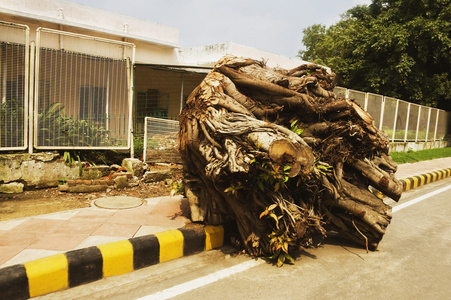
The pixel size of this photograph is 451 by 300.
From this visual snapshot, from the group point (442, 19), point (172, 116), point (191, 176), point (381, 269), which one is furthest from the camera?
point (442, 19)

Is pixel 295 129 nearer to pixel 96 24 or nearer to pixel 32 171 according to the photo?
pixel 32 171

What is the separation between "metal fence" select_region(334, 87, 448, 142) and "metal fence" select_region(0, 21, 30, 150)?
857cm

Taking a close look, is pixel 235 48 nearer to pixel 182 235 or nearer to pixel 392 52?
pixel 392 52

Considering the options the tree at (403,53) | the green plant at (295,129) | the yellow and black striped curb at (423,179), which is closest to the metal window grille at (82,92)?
the green plant at (295,129)

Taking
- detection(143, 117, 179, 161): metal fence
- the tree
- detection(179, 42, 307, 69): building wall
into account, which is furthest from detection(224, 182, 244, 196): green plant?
the tree

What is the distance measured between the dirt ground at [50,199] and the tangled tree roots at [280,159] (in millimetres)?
2002

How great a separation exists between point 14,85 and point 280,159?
187 inches

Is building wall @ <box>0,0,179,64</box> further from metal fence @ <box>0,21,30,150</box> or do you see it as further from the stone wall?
the stone wall

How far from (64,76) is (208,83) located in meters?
3.66

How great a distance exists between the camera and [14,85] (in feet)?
17.6

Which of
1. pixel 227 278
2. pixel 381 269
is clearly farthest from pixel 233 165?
pixel 381 269

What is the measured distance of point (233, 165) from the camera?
114 inches

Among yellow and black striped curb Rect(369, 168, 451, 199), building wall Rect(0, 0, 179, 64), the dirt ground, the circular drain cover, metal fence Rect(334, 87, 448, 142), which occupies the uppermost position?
building wall Rect(0, 0, 179, 64)

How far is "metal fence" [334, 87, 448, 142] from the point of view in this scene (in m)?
12.5
